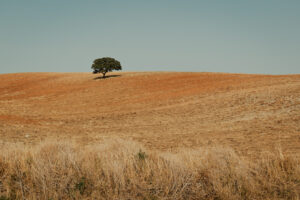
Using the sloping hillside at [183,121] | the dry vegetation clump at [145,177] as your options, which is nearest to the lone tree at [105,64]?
the sloping hillside at [183,121]

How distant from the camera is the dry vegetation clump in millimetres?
5578

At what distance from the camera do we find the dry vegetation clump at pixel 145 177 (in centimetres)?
558

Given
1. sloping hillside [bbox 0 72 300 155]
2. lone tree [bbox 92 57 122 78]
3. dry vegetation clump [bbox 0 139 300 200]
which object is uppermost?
lone tree [bbox 92 57 122 78]

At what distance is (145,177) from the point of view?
5809 millimetres

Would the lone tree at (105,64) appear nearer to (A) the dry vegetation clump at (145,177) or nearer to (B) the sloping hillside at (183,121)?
(B) the sloping hillside at (183,121)

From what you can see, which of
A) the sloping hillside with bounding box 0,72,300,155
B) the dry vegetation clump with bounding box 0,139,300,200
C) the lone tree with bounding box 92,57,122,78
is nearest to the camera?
the dry vegetation clump with bounding box 0,139,300,200

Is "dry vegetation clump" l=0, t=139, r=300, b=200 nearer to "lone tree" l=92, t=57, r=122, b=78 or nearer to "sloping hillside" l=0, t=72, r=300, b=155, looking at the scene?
"sloping hillside" l=0, t=72, r=300, b=155

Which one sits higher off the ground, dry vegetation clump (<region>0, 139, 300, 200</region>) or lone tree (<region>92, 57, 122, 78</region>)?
lone tree (<region>92, 57, 122, 78</region>)

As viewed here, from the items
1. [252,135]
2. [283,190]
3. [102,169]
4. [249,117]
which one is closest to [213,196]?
[283,190]

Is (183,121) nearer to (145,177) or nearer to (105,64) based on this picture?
(145,177)

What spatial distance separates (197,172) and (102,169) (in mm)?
2351

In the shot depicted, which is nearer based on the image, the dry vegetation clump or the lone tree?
the dry vegetation clump

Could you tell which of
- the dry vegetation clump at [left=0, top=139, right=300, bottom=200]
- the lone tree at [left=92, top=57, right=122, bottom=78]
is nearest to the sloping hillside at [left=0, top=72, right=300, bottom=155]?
the dry vegetation clump at [left=0, top=139, right=300, bottom=200]

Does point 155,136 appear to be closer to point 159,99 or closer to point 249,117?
point 249,117
